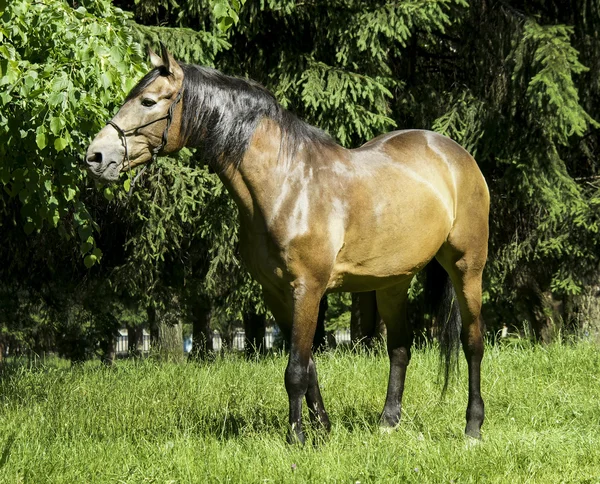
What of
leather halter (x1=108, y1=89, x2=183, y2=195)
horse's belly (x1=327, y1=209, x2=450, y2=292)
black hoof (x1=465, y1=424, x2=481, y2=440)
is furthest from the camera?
black hoof (x1=465, y1=424, x2=481, y2=440)

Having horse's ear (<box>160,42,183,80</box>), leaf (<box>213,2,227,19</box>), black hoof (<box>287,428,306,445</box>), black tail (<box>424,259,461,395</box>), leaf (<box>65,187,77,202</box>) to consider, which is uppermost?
leaf (<box>213,2,227,19</box>)

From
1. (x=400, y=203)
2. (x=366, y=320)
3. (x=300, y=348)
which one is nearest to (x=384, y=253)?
(x=400, y=203)

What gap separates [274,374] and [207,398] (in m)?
1.10

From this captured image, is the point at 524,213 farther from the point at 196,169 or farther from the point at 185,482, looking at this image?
the point at 185,482

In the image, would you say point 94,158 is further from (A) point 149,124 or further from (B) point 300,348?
(B) point 300,348

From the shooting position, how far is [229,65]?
1109 centimetres

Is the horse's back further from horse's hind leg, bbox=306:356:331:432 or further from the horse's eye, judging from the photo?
the horse's eye

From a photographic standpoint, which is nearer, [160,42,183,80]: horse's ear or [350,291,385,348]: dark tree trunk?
[160,42,183,80]: horse's ear

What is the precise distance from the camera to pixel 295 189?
5066 mm

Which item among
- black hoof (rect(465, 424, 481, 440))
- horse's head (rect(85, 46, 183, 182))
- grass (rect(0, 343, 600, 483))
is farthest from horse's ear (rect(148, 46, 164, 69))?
black hoof (rect(465, 424, 481, 440))

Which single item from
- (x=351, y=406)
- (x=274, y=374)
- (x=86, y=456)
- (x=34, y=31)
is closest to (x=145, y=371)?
(x=274, y=374)

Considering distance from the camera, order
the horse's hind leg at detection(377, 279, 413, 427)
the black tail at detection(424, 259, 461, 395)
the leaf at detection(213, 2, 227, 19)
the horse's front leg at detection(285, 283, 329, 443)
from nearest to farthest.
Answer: the leaf at detection(213, 2, 227, 19)
the horse's front leg at detection(285, 283, 329, 443)
the horse's hind leg at detection(377, 279, 413, 427)
the black tail at detection(424, 259, 461, 395)

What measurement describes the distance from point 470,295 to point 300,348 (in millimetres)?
1572

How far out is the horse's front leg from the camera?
4.96 metres
